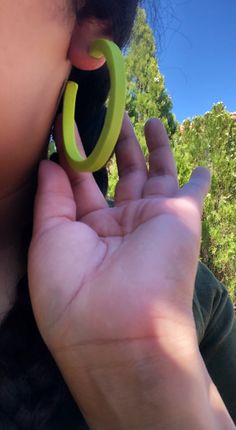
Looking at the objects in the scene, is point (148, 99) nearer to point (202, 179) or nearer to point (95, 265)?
point (202, 179)

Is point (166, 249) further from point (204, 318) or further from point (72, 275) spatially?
point (204, 318)

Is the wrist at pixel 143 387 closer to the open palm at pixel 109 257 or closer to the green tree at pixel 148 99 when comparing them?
the open palm at pixel 109 257

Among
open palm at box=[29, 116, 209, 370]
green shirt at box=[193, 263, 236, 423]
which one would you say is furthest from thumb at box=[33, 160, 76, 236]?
green shirt at box=[193, 263, 236, 423]

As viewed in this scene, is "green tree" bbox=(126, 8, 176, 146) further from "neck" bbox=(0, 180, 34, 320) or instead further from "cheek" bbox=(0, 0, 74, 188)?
"cheek" bbox=(0, 0, 74, 188)

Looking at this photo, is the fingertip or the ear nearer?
the ear

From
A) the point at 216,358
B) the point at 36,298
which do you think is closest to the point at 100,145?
the point at 36,298

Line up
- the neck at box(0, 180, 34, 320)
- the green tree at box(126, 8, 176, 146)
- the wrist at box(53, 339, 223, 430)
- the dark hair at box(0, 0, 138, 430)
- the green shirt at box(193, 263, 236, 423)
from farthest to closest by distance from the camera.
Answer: the green tree at box(126, 8, 176, 146) → the green shirt at box(193, 263, 236, 423) → the neck at box(0, 180, 34, 320) → the dark hair at box(0, 0, 138, 430) → the wrist at box(53, 339, 223, 430)

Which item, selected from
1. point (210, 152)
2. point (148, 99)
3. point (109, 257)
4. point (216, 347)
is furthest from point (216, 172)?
point (109, 257)
